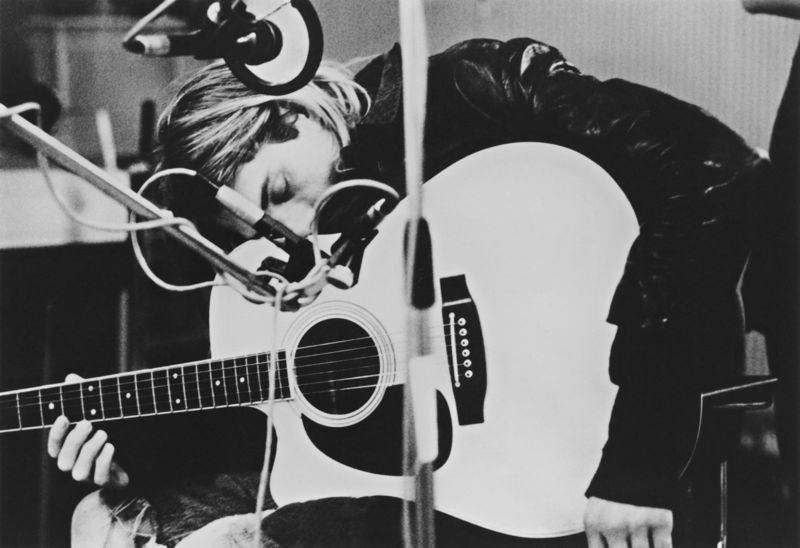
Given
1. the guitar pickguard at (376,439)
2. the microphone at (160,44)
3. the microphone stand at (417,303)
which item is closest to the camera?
the microphone at (160,44)

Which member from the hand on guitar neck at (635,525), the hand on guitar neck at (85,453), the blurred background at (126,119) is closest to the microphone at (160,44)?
the blurred background at (126,119)

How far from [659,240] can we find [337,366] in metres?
0.55

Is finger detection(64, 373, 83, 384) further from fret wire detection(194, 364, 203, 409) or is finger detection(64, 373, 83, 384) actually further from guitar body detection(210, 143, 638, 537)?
guitar body detection(210, 143, 638, 537)

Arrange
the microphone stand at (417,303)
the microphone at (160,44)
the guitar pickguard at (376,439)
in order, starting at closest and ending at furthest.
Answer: the microphone at (160,44) < the microphone stand at (417,303) < the guitar pickguard at (376,439)

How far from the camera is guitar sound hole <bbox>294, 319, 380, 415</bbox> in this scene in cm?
112

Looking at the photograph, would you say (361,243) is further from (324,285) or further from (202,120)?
(202,120)

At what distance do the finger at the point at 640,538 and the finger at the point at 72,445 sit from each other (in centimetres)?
90

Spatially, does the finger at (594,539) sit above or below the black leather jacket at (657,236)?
below

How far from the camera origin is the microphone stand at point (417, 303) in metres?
1.02

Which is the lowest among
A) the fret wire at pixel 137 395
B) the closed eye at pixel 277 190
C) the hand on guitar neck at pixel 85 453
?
the hand on guitar neck at pixel 85 453

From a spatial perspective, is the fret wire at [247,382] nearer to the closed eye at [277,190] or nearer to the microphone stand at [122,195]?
the microphone stand at [122,195]

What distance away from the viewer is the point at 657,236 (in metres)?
1.10

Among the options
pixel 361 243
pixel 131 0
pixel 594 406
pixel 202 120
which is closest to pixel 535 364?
pixel 594 406

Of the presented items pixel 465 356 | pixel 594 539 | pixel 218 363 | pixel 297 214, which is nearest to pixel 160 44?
pixel 297 214
